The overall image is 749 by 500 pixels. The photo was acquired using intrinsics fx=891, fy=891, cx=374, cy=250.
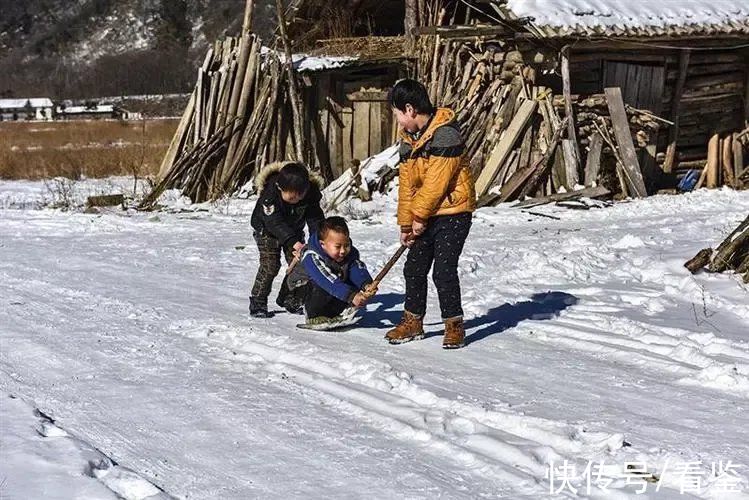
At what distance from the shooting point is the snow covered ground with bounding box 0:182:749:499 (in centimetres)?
377

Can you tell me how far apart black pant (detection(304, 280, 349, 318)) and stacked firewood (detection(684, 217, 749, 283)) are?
365 cm

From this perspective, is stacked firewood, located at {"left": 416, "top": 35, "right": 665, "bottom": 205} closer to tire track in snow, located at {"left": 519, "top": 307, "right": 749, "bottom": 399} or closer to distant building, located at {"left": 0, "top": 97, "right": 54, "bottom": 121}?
tire track in snow, located at {"left": 519, "top": 307, "right": 749, "bottom": 399}

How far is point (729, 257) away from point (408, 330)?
3642 millimetres

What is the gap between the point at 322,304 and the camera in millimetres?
6320

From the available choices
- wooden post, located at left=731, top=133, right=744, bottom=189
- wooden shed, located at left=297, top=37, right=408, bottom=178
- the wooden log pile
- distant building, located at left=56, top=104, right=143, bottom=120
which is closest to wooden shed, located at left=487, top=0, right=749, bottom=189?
wooden post, located at left=731, top=133, right=744, bottom=189

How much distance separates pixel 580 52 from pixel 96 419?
39.1 ft

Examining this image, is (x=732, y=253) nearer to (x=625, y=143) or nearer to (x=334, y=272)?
(x=334, y=272)

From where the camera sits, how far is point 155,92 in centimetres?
7950

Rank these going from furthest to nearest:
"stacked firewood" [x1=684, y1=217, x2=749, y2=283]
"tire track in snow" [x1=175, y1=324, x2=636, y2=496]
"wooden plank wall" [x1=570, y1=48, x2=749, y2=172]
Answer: "wooden plank wall" [x1=570, y1=48, x2=749, y2=172], "stacked firewood" [x1=684, y1=217, x2=749, y2=283], "tire track in snow" [x1=175, y1=324, x2=636, y2=496]

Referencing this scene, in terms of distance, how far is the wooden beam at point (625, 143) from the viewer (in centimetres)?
1409

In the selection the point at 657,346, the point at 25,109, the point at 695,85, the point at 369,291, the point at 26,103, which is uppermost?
the point at 26,103

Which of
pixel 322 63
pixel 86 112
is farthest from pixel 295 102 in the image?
pixel 86 112

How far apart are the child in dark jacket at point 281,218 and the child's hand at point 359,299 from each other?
65cm

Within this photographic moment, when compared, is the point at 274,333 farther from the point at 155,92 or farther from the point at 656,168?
the point at 155,92
